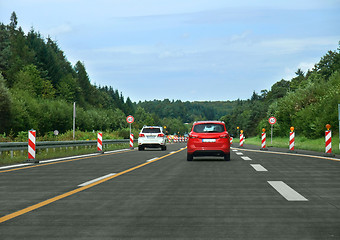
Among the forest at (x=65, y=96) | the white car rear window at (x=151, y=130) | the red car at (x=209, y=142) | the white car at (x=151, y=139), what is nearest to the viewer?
the red car at (x=209, y=142)

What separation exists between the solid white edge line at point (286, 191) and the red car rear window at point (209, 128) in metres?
8.72

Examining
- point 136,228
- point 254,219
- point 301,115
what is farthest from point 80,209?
point 301,115

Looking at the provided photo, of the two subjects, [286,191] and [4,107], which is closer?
[286,191]

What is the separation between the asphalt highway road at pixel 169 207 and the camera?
5.57 meters

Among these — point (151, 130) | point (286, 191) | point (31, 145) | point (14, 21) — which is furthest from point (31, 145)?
point (14, 21)

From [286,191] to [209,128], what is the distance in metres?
10.4

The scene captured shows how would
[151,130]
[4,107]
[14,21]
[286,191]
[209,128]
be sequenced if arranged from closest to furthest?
[286,191], [209,128], [151,130], [4,107], [14,21]

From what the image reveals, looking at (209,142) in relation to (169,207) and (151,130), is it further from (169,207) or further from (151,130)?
(151,130)

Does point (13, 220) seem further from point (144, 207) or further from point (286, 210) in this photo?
point (286, 210)

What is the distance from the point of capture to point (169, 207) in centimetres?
737

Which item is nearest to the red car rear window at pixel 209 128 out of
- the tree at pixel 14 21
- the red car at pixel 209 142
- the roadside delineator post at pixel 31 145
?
the red car at pixel 209 142

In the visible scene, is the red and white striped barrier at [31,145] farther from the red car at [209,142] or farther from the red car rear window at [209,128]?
the red car rear window at [209,128]

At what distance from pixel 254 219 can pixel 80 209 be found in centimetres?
251

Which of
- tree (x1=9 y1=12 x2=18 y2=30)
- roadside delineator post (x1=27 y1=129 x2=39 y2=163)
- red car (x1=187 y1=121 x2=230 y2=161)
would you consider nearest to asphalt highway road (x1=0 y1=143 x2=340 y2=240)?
roadside delineator post (x1=27 y1=129 x2=39 y2=163)
